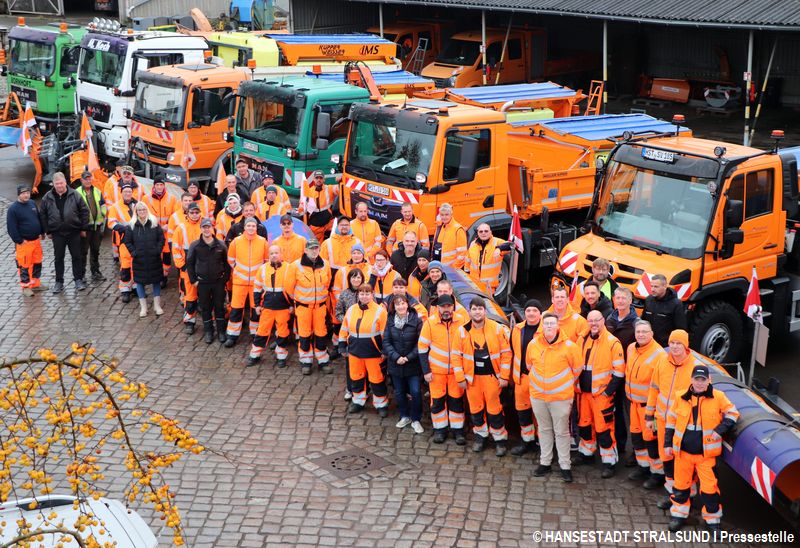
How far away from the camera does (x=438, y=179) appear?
1293cm

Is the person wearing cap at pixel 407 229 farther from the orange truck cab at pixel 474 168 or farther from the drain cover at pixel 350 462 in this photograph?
the drain cover at pixel 350 462

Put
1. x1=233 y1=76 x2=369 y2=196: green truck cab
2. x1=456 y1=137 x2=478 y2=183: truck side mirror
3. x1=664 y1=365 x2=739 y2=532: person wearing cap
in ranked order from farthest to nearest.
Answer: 1. x1=233 y1=76 x2=369 y2=196: green truck cab
2. x1=456 y1=137 x2=478 y2=183: truck side mirror
3. x1=664 y1=365 x2=739 y2=532: person wearing cap

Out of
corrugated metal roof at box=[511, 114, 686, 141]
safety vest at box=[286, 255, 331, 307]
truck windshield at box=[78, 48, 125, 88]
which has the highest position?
truck windshield at box=[78, 48, 125, 88]

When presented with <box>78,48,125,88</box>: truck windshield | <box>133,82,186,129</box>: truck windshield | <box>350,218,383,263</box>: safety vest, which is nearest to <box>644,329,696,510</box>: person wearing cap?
<box>350,218,383,263</box>: safety vest

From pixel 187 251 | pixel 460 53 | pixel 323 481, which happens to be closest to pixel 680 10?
pixel 460 53

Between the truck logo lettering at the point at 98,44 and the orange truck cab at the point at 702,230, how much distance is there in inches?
452

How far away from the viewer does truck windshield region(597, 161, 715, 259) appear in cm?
1094

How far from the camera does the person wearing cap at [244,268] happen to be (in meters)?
12.1

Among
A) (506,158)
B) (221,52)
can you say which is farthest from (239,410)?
(221,52)

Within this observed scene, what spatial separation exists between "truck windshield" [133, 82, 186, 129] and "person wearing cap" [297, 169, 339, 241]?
12.0ft

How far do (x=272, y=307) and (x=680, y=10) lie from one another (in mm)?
14822

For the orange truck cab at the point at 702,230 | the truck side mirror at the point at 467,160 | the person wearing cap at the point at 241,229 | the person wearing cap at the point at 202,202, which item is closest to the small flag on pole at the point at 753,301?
the orange truck cab at the point at 702,230

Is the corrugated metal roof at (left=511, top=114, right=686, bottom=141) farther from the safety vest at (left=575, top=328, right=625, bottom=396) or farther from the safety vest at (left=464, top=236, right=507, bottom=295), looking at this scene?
the safety vest at (left=575, top=328, right=625, bottom=396)

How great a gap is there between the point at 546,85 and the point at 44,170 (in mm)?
9571
